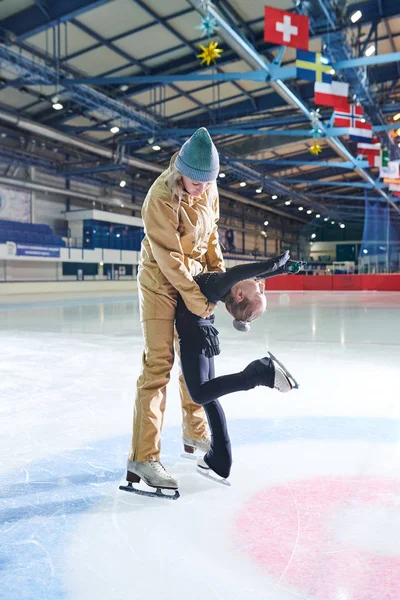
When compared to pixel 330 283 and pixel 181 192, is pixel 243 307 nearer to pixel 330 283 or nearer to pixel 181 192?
pixel 181 192

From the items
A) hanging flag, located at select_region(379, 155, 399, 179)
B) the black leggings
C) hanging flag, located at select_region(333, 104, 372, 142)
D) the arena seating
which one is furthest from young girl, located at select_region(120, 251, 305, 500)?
the arena seating

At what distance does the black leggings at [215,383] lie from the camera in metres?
1.79

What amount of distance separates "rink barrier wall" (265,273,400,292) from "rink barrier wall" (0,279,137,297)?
968 cm

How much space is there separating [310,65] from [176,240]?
8.39 meters

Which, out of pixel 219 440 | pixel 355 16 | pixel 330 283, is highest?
pixel 355 16

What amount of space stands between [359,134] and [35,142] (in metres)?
14.7

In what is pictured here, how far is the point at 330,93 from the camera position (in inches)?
388

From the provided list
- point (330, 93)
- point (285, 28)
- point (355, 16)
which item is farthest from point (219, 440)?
point (355, 16)

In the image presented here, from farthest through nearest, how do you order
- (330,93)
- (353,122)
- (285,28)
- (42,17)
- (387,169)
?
(387,169), (353,122), (42,17), (330,93), (285,28)

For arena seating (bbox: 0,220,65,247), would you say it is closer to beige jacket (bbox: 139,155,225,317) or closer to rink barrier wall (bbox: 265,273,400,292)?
rink barrier wall (bbox: 265,273,400,292)

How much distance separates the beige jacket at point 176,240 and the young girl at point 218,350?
9cm

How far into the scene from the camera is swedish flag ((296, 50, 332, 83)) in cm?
882

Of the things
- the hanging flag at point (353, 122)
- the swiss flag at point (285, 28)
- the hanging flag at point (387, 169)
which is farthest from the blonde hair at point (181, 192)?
the hanging flag at point (387, 169)

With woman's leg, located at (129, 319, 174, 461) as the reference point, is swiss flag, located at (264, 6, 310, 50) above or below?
above
